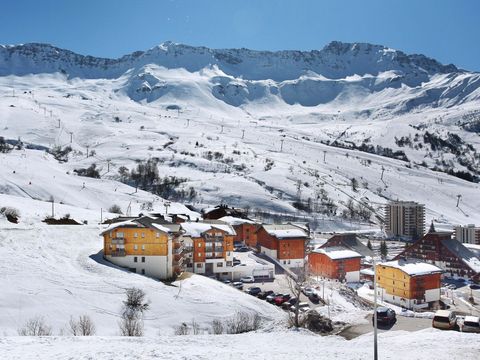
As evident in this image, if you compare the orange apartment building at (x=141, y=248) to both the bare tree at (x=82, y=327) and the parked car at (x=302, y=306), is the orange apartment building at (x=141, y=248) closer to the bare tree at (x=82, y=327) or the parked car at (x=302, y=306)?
the parked car at (x=302, y=306)

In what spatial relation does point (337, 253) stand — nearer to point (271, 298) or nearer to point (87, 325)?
point (271, 298)

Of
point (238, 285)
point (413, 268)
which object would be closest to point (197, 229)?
point (238, 285)

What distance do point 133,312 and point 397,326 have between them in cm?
2436

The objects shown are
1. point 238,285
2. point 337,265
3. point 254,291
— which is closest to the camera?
point 254,291

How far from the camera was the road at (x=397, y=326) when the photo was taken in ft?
112

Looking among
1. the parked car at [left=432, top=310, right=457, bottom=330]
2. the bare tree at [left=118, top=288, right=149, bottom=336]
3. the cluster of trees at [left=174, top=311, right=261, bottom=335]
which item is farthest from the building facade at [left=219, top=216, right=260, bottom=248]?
the parked car at [left=432, top=310, right=457, bottom=330]

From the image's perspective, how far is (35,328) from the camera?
29.0 m

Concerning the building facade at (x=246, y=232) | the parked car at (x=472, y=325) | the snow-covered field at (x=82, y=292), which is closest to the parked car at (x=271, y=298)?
the snow-covered field at (x=82, y=292)

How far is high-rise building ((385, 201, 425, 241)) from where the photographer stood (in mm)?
157000

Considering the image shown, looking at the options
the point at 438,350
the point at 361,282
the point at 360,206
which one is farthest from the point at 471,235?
the point at 438,350

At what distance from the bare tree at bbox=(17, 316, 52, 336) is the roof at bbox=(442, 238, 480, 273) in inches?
3195

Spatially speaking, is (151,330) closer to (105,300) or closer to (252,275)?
(105,300)

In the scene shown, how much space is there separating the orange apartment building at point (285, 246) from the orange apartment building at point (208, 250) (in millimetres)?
13666

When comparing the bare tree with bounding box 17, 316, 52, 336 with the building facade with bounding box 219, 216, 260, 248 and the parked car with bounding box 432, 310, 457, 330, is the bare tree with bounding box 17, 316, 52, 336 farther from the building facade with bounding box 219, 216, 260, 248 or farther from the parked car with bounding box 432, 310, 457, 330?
the building facade with bounding box 219, 216, 260, 248
